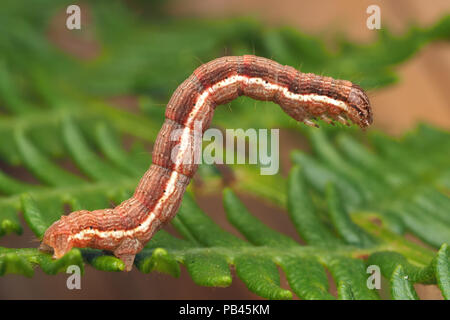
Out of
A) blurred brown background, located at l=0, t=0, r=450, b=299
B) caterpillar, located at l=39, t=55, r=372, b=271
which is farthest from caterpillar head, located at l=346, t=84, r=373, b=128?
blurred brown background, located at l=0, t=0, r=450, b=299

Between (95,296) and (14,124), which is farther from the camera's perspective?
(95,296)

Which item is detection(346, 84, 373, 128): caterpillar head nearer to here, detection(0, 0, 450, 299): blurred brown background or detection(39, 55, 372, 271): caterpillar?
detection(39, 55, 372, 271): caterpillar

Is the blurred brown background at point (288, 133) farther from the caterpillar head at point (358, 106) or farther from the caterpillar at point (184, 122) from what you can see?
the caterpillar at point (184, 122)

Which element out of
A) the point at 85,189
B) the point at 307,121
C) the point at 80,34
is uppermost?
the point at 80,34

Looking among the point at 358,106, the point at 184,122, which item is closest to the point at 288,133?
the point at 358,106
